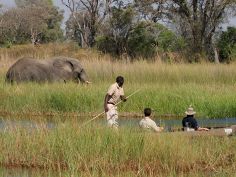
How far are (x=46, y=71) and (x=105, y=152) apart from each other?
12454 millimetres

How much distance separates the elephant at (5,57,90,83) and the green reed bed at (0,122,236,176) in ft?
35.9

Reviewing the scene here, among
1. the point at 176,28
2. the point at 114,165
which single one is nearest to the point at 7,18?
the point at 176,28

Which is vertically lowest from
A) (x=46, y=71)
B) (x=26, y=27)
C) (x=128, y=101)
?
(x=128, y=101)

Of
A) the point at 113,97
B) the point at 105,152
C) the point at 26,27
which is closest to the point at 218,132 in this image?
the point at 113,97

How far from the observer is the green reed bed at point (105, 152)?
326 inches

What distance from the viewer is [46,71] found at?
20484 mm

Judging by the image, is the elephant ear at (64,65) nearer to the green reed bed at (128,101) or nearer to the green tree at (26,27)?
the green reed bed at (128,101)

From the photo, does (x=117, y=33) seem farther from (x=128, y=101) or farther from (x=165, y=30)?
(x=128, y=101)

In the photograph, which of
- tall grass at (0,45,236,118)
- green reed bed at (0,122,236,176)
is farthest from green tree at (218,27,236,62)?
green reed bed at (0,122,236,176)

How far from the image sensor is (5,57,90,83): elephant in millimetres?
19953

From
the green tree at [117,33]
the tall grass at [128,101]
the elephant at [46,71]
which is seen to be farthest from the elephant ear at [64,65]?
the green tree at [117,33]

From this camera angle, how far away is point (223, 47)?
101 ft

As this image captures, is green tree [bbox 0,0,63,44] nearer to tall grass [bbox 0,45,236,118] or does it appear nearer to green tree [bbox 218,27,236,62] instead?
green tree [bbox 218,27,236,62]

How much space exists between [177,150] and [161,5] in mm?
23083
